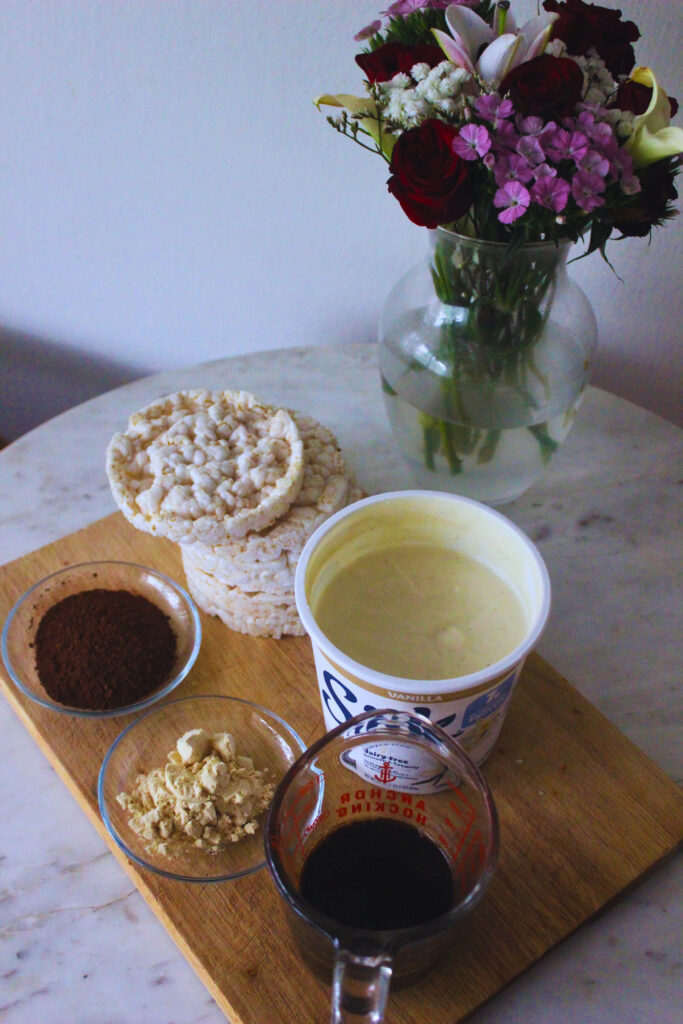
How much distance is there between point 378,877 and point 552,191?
0.55 m

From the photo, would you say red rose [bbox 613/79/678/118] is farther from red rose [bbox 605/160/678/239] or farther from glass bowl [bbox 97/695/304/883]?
glass bowl [bbox 97/695/304/883]

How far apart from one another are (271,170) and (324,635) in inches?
31.0

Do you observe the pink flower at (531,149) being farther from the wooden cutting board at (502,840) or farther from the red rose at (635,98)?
the wooden cutting board at (502,840)

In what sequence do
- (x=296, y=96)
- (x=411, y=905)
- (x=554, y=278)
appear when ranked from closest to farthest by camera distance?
(x=411, y=905) < (x=554, y=278) < (x=296, y=96)

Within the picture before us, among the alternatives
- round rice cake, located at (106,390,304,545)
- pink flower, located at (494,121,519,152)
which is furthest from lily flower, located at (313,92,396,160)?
round rice cake, located at (106,390,304,545)

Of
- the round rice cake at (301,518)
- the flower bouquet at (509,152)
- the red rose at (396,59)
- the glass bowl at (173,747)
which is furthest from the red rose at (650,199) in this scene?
the glass bowl at (173,747)

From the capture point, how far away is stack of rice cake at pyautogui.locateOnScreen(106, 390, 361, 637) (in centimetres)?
80

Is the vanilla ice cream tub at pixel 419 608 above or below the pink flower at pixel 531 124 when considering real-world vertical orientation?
below

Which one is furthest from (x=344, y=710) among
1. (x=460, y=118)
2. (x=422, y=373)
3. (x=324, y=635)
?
(x=460, y=118)

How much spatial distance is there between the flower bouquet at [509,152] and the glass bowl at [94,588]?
40 centimetres

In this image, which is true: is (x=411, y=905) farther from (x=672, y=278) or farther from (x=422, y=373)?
(x=672, y=278)

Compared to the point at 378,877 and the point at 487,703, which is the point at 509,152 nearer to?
the point at 487,703

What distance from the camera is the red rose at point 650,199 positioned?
0.73 metres

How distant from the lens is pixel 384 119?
0.75m
